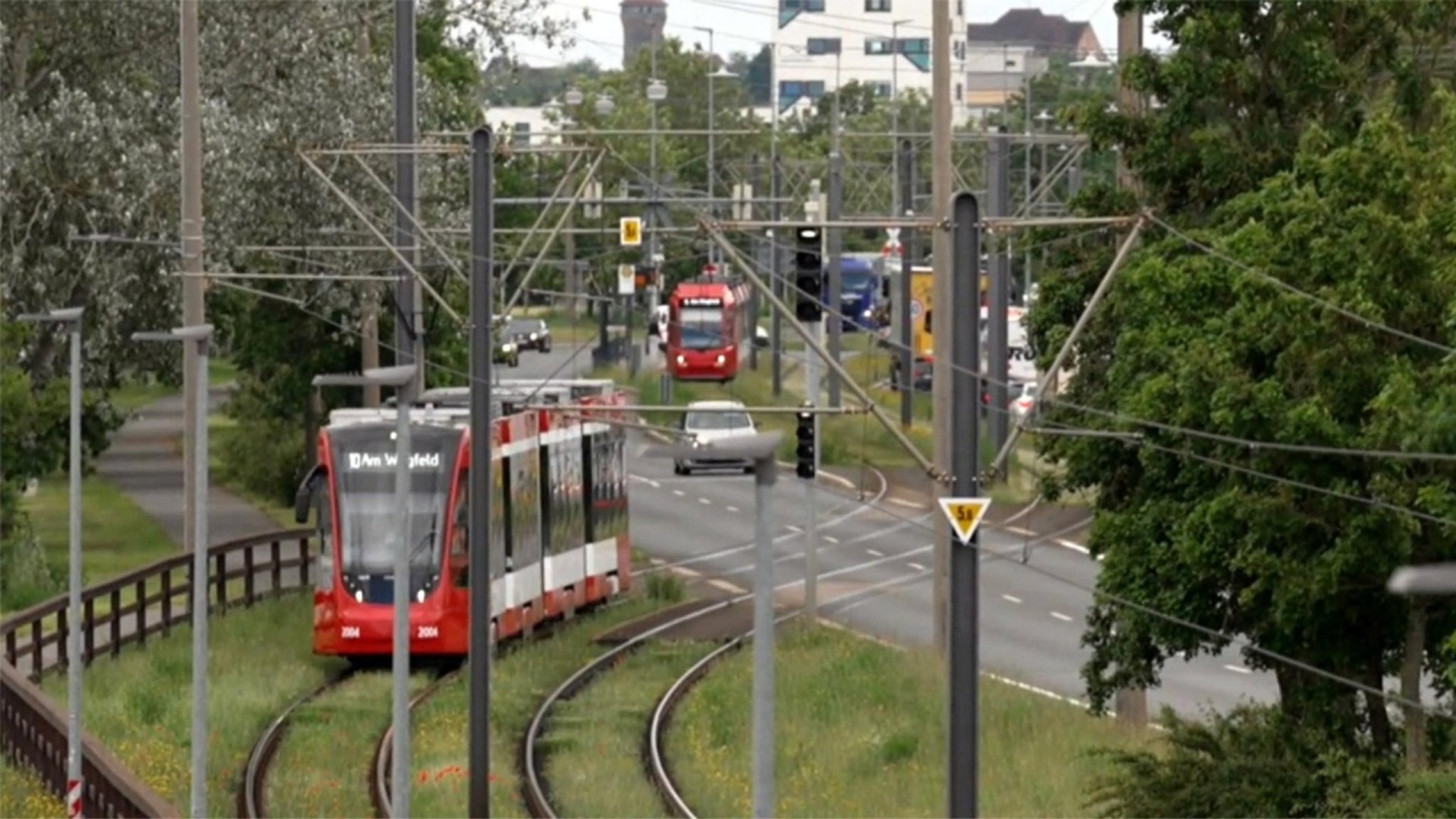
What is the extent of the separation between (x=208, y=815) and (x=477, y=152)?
6260 mm

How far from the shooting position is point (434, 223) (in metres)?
46.7

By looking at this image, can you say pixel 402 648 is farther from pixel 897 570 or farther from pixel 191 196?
pixel 897 570

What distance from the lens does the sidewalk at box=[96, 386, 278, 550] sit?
173ft

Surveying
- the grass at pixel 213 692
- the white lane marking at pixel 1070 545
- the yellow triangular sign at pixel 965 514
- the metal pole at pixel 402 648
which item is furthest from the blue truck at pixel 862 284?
the yellow triangular sign at pixel 965 514

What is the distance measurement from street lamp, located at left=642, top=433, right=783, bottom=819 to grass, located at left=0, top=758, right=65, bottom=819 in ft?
35.8

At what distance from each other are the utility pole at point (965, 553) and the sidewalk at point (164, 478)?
→ 26.4 metres

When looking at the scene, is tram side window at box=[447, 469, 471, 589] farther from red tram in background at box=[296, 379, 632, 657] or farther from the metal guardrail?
the metal guardrail

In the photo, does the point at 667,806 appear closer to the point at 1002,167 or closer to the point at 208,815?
the point at 208,815

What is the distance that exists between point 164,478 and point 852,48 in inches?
3367

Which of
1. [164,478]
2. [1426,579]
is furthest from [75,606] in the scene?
[164,478]

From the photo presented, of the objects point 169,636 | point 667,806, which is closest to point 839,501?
point 169,636

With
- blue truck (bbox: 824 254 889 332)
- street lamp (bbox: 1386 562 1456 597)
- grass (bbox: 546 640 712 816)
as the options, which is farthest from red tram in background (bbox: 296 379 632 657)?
blue truck (bbox: 824 254 889 332)

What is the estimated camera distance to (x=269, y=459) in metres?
57.9

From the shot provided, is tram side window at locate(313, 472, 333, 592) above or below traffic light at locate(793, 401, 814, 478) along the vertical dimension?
below
